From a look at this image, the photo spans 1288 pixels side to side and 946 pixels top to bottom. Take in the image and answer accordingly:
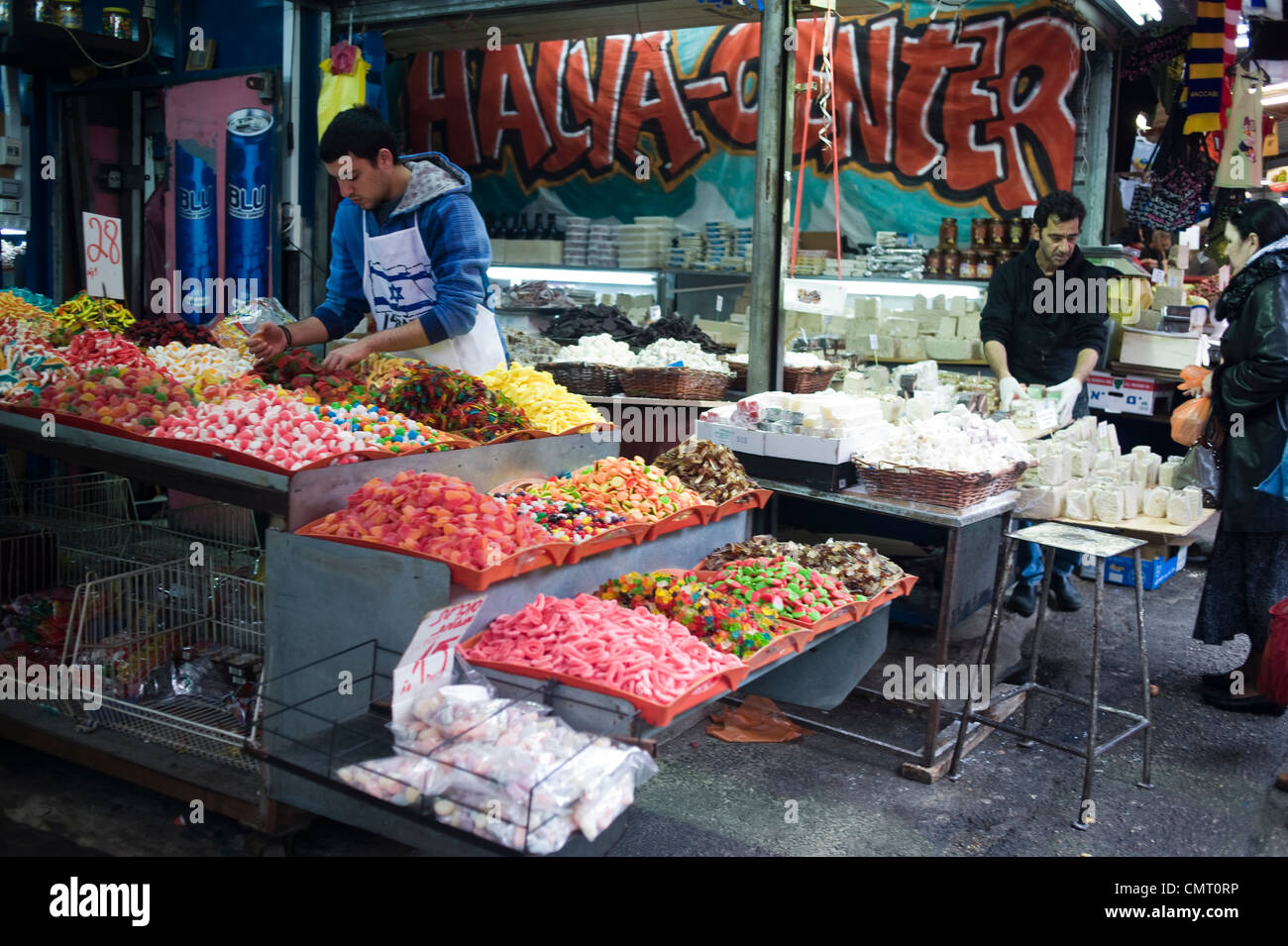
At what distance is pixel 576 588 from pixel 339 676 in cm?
80

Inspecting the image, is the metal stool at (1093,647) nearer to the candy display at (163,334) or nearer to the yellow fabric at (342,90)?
the candy display at (163,334)

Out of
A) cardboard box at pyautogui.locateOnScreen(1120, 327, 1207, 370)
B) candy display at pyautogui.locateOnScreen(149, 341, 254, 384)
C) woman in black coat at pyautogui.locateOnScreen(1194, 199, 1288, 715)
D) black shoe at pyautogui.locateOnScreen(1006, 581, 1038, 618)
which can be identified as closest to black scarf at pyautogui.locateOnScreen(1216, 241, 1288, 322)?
woman in black coat at pyautogui.locateOnScreen(1194, 199, 1288, 715)

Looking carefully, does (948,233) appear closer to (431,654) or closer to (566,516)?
(566,516)

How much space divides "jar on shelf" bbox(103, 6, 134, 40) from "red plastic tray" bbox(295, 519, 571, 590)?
555cm

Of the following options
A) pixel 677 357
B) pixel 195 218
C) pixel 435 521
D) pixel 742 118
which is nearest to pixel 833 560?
pixel 435 521

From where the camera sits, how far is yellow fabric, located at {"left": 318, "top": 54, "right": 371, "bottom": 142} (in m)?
6.71

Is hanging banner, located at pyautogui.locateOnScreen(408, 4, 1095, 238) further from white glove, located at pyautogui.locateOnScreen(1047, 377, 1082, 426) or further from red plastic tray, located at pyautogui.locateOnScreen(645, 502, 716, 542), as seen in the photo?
red plastic tray, located at pyautogui.locateOnScreen(645, 502, 716, 542)

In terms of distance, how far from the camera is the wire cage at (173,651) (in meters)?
3.72

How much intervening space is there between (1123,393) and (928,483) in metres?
4.29

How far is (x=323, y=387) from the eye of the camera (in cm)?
413

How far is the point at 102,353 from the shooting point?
4.30 metres
